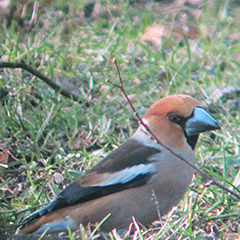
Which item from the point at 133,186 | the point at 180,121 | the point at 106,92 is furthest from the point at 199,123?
the point at 106,92

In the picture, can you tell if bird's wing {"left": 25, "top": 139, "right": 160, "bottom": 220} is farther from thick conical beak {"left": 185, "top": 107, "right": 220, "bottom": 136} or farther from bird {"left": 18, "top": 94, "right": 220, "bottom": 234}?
thick conical beak {"left": 185, "top": 107, "right": 220, "bottom": 136}

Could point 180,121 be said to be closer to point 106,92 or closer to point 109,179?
point 109,179

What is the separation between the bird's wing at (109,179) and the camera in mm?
2807

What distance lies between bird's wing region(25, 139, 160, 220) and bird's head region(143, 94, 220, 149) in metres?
0.14

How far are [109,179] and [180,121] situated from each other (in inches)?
23.1

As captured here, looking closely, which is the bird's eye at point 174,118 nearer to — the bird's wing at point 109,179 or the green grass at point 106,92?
the bird's wing at point 109,179

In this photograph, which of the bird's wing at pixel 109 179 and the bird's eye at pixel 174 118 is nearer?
→ the bird's wing at pixel 109 179

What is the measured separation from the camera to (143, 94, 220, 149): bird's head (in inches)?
113

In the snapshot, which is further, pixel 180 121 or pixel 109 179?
pixel 180 121

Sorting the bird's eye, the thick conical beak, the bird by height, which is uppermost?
the bird's eye

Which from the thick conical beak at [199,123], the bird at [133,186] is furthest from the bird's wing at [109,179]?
the thick conical beak at [199,123]

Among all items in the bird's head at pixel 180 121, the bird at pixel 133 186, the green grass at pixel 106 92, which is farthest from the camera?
the green grass at pixel 106 92

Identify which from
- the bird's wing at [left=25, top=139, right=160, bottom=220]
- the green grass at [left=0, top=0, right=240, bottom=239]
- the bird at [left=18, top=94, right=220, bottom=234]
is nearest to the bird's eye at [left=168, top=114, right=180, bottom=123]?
the bird at [left=18, top=94, right=220, bottom=234]

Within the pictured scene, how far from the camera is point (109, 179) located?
284 centimetres
